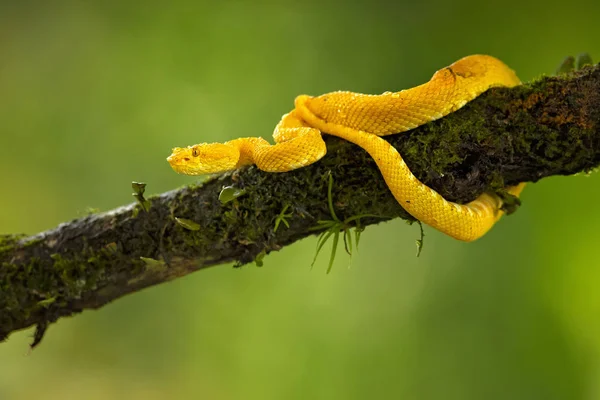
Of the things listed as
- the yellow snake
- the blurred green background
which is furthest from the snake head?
the blurred green background

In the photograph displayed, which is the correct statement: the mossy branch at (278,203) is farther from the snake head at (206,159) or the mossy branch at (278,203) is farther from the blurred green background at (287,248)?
the blurred green background at (287,248)

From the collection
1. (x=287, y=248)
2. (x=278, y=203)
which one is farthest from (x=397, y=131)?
(x=287, y=248)

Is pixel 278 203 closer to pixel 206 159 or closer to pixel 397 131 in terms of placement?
pixel 206 159

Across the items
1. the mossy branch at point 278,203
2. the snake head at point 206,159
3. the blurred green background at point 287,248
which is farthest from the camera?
the blurred green background at point 287,248

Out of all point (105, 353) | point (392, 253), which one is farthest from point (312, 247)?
point (105, 353)

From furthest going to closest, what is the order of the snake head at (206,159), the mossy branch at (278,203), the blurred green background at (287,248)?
the blurred green background at (287,248), the snake head at (206,159), the mossy branch at (278,203)

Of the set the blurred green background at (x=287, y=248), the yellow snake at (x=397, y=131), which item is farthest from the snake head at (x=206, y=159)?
the blurred green background at (x=287, y=248)

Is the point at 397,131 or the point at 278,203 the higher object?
the point at 397,131
